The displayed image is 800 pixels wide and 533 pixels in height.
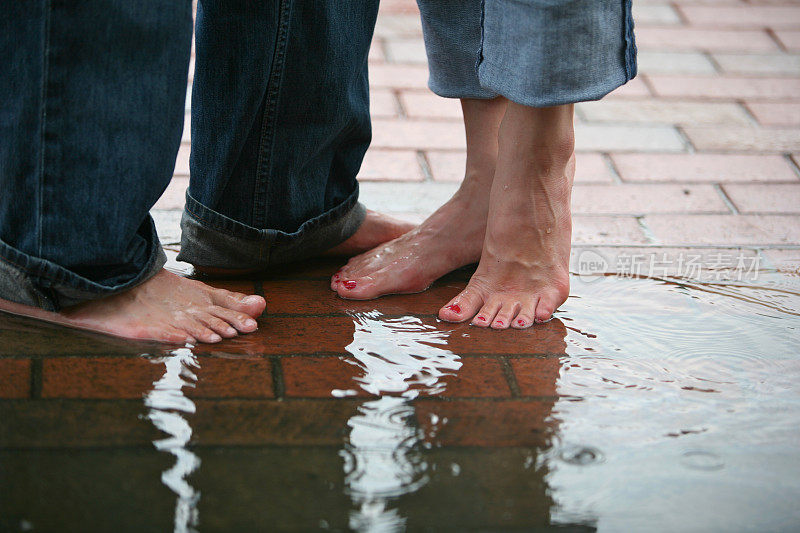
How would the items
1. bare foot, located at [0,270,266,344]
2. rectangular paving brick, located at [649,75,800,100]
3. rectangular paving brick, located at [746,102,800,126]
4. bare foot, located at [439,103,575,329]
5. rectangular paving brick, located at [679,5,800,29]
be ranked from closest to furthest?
1. bare foot, located at [0,270,266,344]
2. bare foot, located at [439,103,575,329]
3. rectangular paving brick, located at [746,102,800,126]
4. rectangular paving brick, located at [649,75,800,100]
5. rectangular paving brick, located at [679,5,800,29]

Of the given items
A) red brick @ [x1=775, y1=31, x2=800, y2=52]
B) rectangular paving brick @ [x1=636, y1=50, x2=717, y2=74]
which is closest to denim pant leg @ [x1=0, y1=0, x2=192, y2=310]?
rectangular paving brick @ [x1=636, y1=50, x2=717, y2=74]

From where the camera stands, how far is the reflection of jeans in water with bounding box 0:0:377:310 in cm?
144

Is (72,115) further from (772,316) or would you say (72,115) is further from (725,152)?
(725,152)

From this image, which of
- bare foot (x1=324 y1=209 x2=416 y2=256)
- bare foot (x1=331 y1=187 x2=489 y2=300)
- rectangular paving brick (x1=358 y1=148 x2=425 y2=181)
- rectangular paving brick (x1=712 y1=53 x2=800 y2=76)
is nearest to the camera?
bare foot (x1=331 y1=187 x2=489 y2=300)

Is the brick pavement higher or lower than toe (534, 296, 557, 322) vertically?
higher

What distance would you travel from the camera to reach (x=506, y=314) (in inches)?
69.2

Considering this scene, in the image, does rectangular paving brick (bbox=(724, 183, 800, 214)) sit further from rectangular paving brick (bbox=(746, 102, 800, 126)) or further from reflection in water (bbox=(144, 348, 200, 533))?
reflection in water (bbox=(144, 348, 200, 533))

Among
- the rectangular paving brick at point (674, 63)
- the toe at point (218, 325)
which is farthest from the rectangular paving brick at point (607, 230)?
the rectangular paving brick at point (674, 63)

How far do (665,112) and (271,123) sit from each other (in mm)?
1687

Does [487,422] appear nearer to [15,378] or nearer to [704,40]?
[15,378]

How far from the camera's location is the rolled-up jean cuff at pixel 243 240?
1809 mm

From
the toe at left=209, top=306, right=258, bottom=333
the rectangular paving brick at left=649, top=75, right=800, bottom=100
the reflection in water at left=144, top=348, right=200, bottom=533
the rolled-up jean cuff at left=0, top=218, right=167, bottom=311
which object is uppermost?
the rectangular paving brick at left=649, top=75, right=800, bottom=100

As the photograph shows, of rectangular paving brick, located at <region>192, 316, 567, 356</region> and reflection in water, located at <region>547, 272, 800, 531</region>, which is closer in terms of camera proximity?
reflection in water, located at <region>547, 272, 800, 531</region>

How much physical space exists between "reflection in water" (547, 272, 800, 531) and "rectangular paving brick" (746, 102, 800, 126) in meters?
1.09
